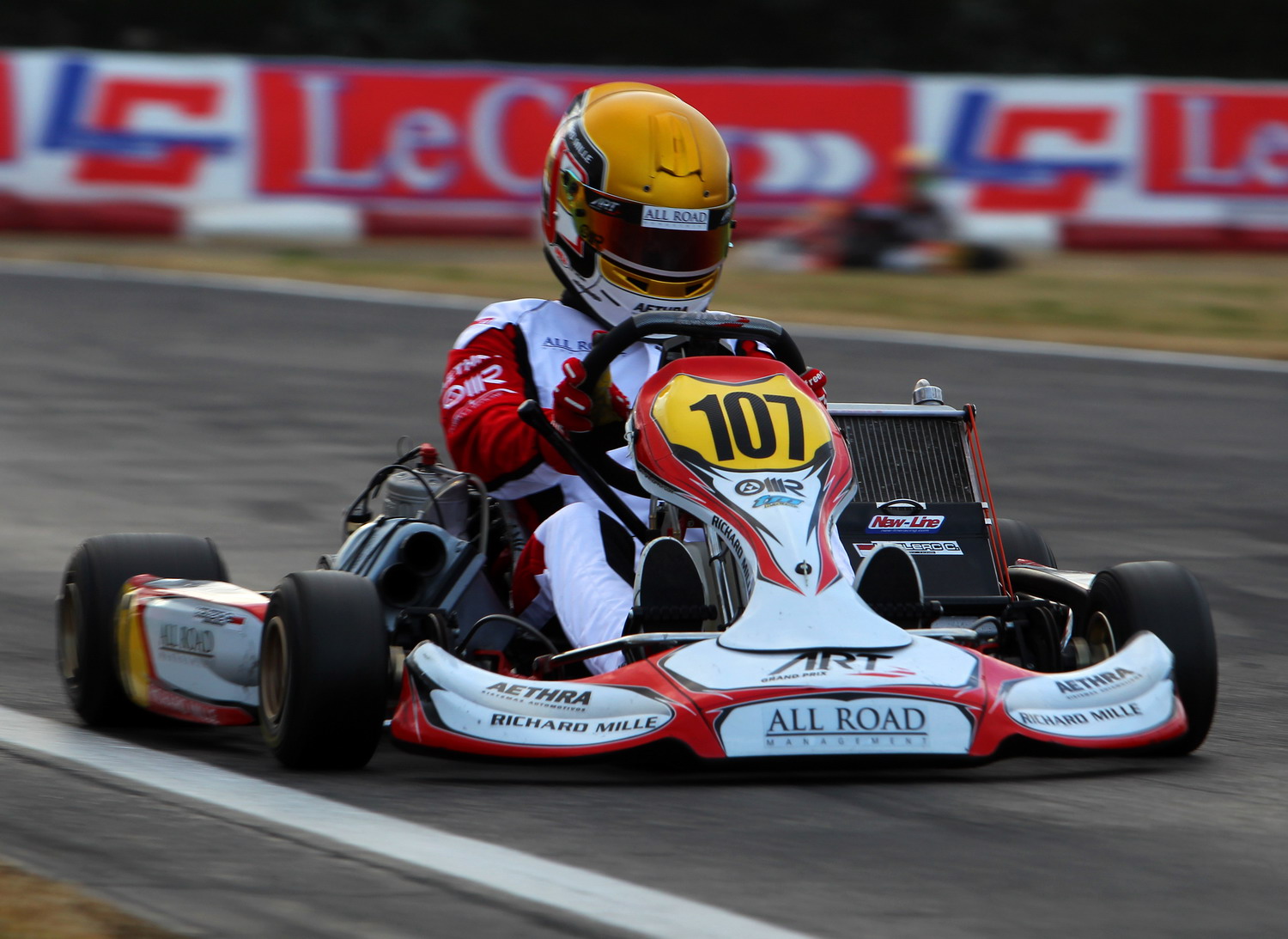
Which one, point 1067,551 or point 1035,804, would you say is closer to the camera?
point 1035,804

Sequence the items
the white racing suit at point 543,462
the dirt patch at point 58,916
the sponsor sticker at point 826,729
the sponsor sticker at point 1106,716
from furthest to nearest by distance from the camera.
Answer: the white racing suit at point 543,462 < the sponsor sticker at point 1106,716 < the sponsor sticker at point 826,729 < the dirt patch at point 58,916

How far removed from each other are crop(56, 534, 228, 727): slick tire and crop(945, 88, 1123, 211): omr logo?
1571 cm

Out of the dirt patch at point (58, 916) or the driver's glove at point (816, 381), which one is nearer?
the dirt patch at point (58, 916)

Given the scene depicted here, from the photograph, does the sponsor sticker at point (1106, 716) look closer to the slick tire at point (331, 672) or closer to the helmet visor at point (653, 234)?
the slick tire at point (331, 672)

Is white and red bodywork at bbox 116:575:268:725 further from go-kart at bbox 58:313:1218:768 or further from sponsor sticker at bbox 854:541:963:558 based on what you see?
sponsor sticker at bbox 854:541:963:558

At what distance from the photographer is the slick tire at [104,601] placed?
189 inches

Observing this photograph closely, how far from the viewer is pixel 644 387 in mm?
4543

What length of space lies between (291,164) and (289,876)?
16011 millimetres

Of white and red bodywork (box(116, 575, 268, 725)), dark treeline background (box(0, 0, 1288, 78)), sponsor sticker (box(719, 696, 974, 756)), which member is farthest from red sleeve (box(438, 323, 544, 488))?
dark treeline background (box(0, 0, 1288, 78))

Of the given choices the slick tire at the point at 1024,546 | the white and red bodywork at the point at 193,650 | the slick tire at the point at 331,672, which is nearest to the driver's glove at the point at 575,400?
the slick tire at the point at 331,672

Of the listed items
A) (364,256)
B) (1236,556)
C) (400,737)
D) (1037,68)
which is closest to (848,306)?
(364,256)

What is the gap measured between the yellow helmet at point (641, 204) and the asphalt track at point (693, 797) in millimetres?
1227

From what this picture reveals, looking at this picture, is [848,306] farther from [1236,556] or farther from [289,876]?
[289,876]

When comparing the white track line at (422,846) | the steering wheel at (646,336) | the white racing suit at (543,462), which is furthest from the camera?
the steering wheel at (646,336)
